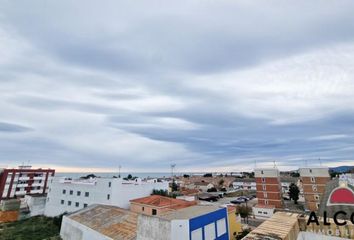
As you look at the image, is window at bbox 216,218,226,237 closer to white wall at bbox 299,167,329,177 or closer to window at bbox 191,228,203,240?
window at bbox 191,228,203,240

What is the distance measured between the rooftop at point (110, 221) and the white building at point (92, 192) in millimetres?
4057

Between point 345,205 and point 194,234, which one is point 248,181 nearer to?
point 345,205

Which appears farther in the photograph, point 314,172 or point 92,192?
point 314,172

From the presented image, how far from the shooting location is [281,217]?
19438 millimetres

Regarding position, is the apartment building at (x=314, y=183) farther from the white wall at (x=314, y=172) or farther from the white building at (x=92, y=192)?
→ the white building at (x=92, y=192)

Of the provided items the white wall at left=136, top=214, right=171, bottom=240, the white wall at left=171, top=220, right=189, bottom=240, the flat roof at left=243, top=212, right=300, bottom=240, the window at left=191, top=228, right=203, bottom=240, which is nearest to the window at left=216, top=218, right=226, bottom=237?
the window at left=191, top=228, right=203, bottom=240

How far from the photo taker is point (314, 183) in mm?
48312

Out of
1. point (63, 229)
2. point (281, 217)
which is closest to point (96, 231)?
point (63, 229)

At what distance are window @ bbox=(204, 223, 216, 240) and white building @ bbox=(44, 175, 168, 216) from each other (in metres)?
21.1

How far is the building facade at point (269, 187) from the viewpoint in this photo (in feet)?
168

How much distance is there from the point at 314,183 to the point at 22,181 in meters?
70.7

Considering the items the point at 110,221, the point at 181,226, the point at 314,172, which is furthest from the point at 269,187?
the point at 181,226

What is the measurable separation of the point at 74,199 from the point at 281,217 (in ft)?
120

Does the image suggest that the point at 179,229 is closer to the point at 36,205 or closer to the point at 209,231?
the point at 209,231
